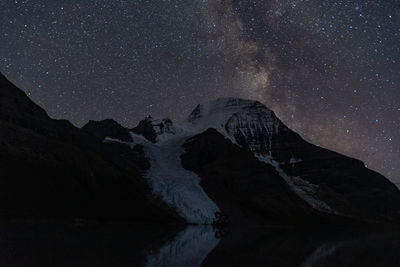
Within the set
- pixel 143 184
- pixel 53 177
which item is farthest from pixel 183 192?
pixel 53 177

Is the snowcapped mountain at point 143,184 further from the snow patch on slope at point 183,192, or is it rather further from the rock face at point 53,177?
the snow patch on slope at point 183,192

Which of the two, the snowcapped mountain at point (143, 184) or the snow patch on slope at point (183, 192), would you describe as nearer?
the snowcapped mountain at point (143, 184)

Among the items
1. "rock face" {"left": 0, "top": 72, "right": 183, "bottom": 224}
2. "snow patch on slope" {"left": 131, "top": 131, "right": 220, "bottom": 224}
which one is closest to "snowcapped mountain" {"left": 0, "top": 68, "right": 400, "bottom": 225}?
"rock face" {"left": 0, "top": 72, "right": 183, "bottom": 224}

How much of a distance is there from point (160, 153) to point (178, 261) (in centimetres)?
17484

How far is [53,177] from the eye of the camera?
249ft

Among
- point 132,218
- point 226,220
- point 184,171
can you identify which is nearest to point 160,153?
point 184,171

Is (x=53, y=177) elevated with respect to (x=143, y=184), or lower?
lower

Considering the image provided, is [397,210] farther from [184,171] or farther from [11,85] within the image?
[11,85]

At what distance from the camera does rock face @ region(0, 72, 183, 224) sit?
6612 cm

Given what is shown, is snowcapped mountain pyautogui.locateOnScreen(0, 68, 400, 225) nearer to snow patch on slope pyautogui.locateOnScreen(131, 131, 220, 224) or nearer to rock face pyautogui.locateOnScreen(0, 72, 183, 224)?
rock face pyautogui.locateOnScreen(0, 72, 183, 224)

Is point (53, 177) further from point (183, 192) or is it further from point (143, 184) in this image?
point (183, 192)

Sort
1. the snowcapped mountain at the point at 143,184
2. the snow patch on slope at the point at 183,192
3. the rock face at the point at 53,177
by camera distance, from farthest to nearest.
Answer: the snow patch on slope at the point at 183,192 < the snowcapped mountain at the point at 143,184 < the rock face at the point at 53,177

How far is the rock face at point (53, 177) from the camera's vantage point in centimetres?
6612

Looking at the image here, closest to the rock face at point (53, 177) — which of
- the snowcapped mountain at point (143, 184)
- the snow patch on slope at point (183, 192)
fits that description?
the snowcapped mountain at point (143, 184)
